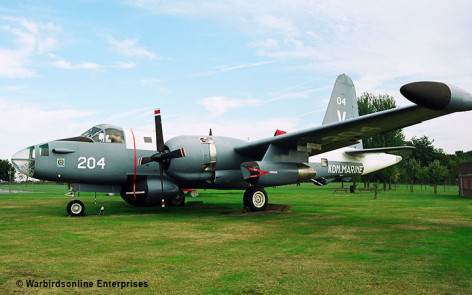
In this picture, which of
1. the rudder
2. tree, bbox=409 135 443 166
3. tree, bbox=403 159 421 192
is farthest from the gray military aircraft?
tree, bbox=409 135 443 166

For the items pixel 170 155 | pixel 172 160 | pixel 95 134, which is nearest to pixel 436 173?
pixel 172 160

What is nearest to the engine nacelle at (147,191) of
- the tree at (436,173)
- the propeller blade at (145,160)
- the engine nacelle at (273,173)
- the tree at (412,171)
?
the propeller blade at (145,160)

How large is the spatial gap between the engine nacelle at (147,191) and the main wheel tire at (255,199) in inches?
120

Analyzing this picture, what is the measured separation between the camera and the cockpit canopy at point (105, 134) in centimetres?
1480

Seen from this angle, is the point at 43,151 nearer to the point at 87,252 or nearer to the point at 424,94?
the point at 87,252

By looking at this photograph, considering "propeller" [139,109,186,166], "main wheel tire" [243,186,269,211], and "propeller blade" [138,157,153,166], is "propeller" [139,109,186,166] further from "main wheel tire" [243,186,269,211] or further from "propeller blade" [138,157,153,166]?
"main wheel tire" [243,186,269,211]

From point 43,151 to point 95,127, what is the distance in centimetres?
221

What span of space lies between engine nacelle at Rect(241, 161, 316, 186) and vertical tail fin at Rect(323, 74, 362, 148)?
6538 mm

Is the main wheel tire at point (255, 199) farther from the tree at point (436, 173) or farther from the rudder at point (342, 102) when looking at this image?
the tree at point (436, 173)

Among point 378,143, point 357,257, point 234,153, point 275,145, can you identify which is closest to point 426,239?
point 357,257

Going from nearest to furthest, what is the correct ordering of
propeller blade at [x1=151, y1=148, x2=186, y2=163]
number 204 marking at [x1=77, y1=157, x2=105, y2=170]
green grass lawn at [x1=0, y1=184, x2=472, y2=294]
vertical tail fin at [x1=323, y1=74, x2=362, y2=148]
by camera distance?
1. green grass lawn at [x1=0, y1=184, x2=472, y2=294]
2. propeller blade at [x1=151, y1=148, x2=186, y2=163]
3. number 204 marking at [x1=77, y1=157, x2=105, y2=170]
4. vertical tail fin at [x1=323, y1=74, x2=362, y2=148]

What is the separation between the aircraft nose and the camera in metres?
13.6

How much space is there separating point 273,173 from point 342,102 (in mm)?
9099

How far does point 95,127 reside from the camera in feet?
49.6
